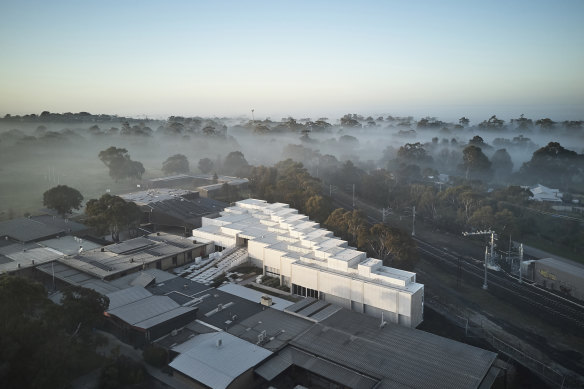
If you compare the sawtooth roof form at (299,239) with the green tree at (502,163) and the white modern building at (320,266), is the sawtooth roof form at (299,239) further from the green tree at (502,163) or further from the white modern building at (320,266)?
the green tree at (502,163)

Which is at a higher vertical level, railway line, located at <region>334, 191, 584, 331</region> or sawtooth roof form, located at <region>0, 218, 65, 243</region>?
sawtooth roof form, located at <region>0, 218, 65, 243</region>

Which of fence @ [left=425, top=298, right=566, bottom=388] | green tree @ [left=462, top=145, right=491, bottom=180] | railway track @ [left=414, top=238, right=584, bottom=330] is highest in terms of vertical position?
green tree @ [left=462, top=145, right=491, bottom=180]

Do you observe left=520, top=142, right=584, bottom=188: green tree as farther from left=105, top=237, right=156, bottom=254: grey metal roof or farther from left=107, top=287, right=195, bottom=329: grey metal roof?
left=107, top=287, right=195, bottom=329: grey metal roof

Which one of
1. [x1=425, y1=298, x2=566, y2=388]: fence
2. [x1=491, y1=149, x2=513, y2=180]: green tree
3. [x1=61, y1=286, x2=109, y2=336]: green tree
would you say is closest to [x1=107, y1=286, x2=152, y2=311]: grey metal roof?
[x1=61, y1=286, x2=109, y2=336]: green tree

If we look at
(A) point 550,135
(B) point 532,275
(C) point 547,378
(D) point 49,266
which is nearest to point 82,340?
(D) point 49,266

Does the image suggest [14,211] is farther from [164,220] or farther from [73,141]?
[73,141]

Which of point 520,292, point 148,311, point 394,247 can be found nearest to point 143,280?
point 148,311

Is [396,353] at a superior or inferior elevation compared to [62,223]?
inferior

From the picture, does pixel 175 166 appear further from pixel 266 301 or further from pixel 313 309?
pixel 313 309
